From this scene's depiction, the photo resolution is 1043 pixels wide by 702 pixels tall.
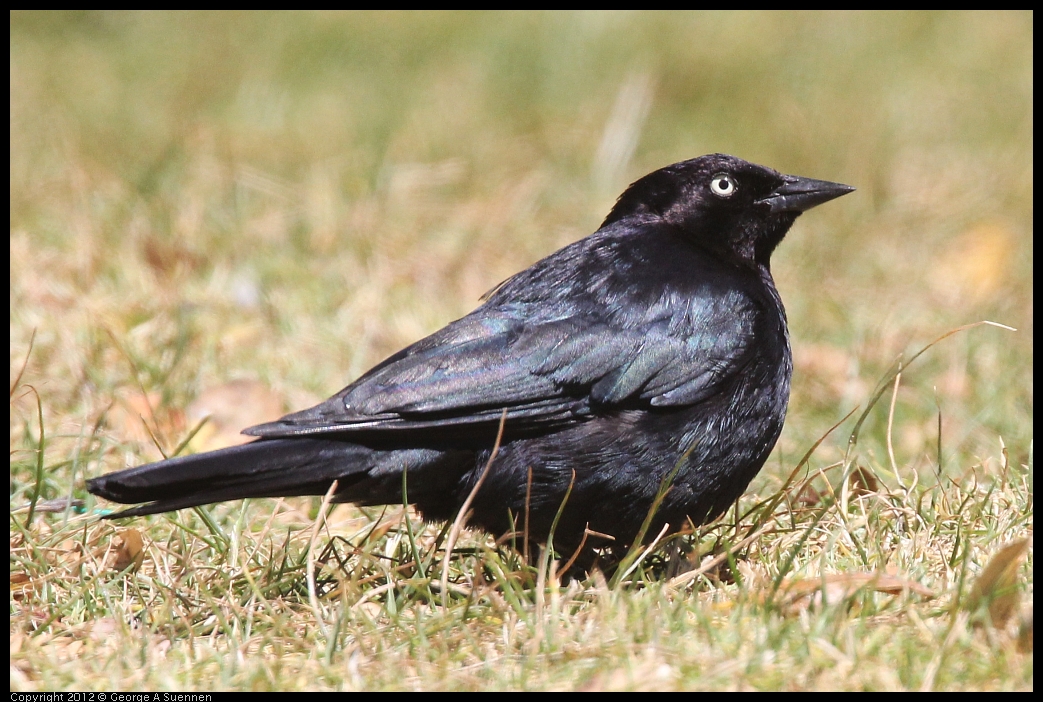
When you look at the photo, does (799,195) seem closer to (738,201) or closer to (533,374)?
(738,201)

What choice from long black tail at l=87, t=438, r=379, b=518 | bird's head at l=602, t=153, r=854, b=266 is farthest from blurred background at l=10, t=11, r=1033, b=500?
long black tail at l=87, t=438, r=379, b=518

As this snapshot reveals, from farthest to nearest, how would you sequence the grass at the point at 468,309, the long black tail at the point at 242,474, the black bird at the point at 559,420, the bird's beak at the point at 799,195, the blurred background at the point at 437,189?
the blurred background at the point at 437,189 → the bird's beak at the point at 799,195 → the black bird at the point at 559,420 → the long black tail at the point at 242,474 → the grass at the point at 468,309

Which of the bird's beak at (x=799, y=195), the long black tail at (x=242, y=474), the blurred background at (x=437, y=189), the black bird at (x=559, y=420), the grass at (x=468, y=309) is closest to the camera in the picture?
the grass at (x=468, y=309)

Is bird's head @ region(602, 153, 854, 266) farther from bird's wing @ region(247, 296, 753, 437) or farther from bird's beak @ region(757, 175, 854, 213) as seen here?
bird's wing @ region(247, 296, 753, 437)

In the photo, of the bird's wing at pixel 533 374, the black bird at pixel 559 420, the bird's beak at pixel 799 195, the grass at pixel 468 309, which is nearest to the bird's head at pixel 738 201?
the bird's beak at pixel 799 195

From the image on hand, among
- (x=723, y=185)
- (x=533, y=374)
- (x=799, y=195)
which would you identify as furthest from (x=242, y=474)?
(x=799, y=195)

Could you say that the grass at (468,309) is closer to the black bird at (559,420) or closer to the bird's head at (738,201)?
the black bird at (559,420)
